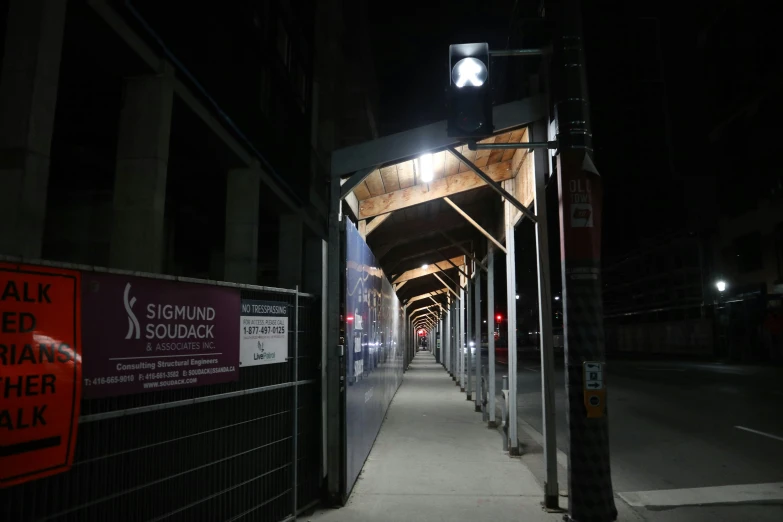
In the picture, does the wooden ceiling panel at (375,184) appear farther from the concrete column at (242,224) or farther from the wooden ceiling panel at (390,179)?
the concrete column at (242,224)

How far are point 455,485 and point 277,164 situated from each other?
590 centimetres

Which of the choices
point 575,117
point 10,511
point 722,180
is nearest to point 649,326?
point 722,180

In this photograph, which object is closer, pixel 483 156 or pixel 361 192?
pixel 483 156

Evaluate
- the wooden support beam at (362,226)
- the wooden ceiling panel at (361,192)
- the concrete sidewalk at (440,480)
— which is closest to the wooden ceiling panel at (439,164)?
the wooden ceiling panel at (361,192)

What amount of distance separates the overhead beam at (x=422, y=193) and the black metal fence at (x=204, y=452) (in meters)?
3.95

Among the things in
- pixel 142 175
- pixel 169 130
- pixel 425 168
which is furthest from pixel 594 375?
pixel 425 168

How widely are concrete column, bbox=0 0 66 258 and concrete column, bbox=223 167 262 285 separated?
13.6 ft

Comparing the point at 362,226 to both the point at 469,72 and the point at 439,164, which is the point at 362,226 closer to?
the point at 439,164

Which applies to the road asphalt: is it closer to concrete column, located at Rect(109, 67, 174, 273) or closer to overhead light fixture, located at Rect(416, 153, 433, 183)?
overhead light fixture, located at Rect(416, 153, 433, 183)

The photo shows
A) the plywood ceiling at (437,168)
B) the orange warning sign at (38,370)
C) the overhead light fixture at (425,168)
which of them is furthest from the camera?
the plywood ceiling at (437,168)

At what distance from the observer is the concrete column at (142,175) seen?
4.87 metres

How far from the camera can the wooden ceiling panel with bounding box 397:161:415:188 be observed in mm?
8273

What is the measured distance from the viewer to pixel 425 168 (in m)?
8.59

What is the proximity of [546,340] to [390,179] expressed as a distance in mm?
3836
